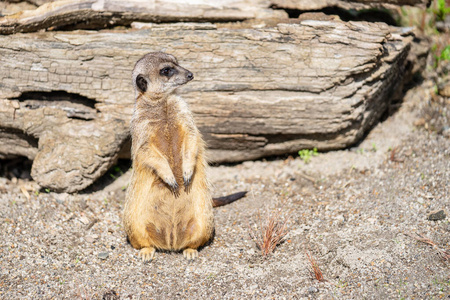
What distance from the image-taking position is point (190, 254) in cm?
432

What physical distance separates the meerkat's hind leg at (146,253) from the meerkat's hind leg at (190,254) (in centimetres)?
31

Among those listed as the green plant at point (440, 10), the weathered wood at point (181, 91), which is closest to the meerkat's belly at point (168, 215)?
the weathered wood at point (181, 91)

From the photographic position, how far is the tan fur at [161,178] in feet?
14.1

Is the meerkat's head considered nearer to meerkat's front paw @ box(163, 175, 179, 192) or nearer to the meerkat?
the meerkat

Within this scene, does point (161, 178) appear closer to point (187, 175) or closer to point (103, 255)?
point (187, 175)

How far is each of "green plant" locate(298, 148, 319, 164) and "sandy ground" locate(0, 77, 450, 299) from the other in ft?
0.21

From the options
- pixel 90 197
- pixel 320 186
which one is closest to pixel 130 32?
pixel 90 197

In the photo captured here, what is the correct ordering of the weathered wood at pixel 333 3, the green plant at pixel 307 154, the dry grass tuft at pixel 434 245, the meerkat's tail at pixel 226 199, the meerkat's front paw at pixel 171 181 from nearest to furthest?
the dry grass tuft at pixel 434 245
the meerkat's front paw at pixel 171 181
the meerkat's tail at pixel 226 199
the weathered wood at pixel 333 3
the green plant at pixel 307 154

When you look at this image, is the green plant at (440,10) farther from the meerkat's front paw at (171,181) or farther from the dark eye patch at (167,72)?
the meerkat's front paw at (171,181)

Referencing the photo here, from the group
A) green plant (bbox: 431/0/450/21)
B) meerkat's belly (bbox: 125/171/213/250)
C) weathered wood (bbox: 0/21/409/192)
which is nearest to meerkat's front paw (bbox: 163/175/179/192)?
meerkat's belly (bbox: 125/171/213/250)

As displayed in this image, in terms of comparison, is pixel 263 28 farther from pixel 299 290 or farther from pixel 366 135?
pixel 299 290

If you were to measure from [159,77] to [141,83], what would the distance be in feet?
0.58

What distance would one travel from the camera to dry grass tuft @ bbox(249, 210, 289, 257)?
4.22 m

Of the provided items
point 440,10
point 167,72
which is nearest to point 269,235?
point 167,72
